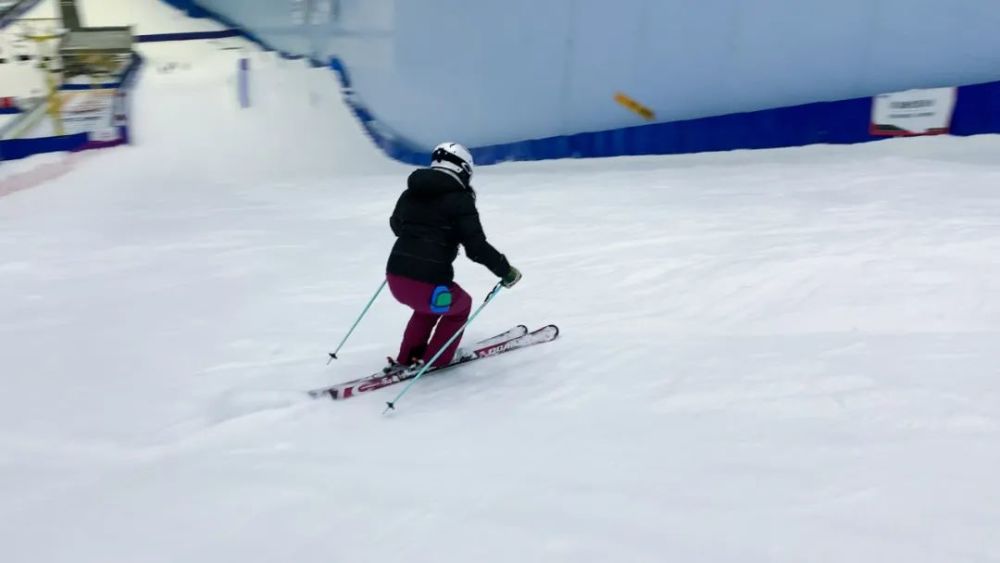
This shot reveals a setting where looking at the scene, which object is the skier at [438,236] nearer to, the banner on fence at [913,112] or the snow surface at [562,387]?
the snow surface at [562,387]

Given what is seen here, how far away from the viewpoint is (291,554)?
2.33 metres

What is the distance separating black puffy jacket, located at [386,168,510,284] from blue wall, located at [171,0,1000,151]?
21.7 feet

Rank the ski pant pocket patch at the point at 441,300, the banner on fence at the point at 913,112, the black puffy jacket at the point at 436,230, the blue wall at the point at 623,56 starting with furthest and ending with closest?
1. the blue wall at the point at 623,56
2. the banner on fence at the point at 913,112
3. the ski pant pocket patch at the point at 441,300
4. the black puffy jacket at the point at 436,230

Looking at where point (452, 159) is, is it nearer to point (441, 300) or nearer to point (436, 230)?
point (436, 230)

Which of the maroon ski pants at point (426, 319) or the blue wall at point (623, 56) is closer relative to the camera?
the maroon ski pants at point (426, 319)

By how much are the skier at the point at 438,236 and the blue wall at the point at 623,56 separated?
6568 mm

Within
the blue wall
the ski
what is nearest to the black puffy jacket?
the ski

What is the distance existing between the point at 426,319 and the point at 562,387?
2.64 feet

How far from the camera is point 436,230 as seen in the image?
3461mm

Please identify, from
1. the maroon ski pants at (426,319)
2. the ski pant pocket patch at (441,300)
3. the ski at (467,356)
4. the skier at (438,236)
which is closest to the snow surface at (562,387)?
the ski at (467,356)

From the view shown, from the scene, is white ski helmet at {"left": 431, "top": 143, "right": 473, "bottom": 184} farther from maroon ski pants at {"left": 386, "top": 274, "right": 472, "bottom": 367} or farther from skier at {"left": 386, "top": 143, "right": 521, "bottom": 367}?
maroon ski pants at {"left": 386, "top": 274, "right": 472, "bottom": 367}

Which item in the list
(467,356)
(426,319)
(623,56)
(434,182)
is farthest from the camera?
(623,56)

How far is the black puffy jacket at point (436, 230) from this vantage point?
3.40 meters

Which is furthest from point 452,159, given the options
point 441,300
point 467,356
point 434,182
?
point 467,356
